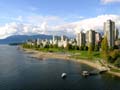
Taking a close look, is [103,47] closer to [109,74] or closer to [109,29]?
[109,74]

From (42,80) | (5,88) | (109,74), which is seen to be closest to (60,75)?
(42,80)

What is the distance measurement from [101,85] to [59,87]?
10580 millimetres

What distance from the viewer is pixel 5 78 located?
222 feet

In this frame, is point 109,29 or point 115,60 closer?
point 115,60

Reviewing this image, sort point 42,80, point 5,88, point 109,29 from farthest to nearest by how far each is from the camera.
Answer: point 109,29 → point 42,80 → point 5,88

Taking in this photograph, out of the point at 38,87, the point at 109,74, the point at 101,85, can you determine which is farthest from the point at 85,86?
the point at 109,74

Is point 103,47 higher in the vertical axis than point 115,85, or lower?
higher

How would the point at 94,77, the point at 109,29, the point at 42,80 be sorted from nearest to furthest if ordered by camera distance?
the point at 42,80 < the point at 94,77 < the point at 109,29

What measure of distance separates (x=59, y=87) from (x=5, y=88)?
1203 cm

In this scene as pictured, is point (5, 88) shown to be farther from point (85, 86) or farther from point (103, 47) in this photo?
point (103, 47)

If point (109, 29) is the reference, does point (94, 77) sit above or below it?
below

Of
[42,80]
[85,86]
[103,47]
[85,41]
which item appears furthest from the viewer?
[85,41]

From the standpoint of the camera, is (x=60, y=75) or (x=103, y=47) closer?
Answer: (x=60, y=75)

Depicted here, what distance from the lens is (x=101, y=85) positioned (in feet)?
202
